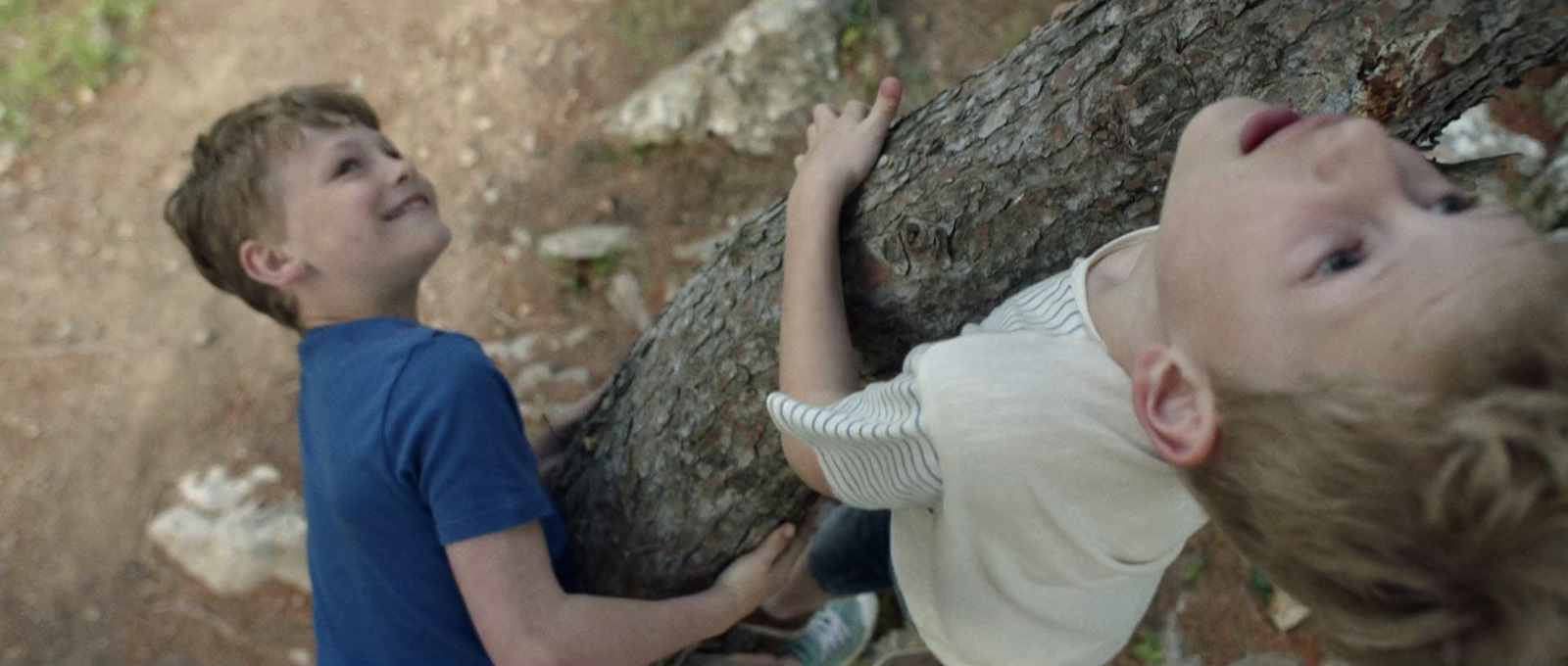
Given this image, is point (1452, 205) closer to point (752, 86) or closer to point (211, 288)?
point (752, 86)

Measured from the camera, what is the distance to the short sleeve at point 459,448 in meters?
1.87

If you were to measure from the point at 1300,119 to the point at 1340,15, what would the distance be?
191mm

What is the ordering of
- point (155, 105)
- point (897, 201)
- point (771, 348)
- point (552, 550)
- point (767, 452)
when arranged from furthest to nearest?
1. point (155, 105)
2. point (552, 550)
3. point (767, 452)
4. point (771, 348)
5. point (897, 201)

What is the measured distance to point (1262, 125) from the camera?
125 centimetres

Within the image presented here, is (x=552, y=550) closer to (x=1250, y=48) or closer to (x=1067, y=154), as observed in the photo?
(x=1067, y=154)

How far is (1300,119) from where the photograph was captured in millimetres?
1254

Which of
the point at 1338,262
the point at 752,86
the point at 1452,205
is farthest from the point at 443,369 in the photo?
the point at 752,86

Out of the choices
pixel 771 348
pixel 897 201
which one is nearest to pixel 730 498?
pixel 771 348

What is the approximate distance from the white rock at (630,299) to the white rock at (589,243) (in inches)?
5.1

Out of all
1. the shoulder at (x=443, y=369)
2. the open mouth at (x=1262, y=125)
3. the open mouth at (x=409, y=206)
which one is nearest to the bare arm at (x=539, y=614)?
the shoulder at (x=443, y=369)

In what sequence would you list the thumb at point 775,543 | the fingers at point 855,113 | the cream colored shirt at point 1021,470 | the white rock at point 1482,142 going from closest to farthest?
the cream colored shirt at point 1021,470, the fingers at point 855,113, the thumb at point 775,543, the white rock at point 1482,142

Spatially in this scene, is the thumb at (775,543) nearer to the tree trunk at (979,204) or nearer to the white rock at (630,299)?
the tree trunk at (979,204)

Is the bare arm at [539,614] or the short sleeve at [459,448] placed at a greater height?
the short sleeve at [459,448]

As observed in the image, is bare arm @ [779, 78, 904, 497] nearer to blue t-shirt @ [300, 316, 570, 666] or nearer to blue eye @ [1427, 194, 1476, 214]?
blue t-shirt @ [300, 316, 570, 666]
